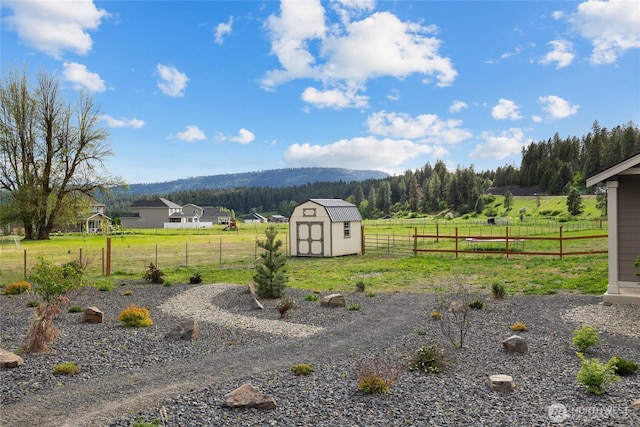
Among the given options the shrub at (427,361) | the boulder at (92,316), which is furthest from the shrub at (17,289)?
the shrub at (427,361)

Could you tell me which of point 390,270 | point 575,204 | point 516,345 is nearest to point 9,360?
point 516,345

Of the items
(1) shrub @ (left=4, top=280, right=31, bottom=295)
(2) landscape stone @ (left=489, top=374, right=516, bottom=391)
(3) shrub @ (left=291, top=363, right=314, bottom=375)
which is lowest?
(1) shrub @ (left=4, top=280, right=31, bottom=295)

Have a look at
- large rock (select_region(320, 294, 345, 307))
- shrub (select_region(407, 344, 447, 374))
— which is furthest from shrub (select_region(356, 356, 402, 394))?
large rock (select_region(320, 294, 345, 307))

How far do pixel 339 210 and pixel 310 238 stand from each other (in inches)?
103

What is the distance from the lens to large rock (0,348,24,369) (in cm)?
781

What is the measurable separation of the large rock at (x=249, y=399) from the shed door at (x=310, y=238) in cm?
2331

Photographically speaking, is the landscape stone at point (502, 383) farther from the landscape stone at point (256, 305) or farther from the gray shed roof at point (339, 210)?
the gray shed roof at point (339, 210)

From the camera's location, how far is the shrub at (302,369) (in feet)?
24.3

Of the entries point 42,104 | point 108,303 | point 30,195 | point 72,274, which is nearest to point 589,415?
point 72,274

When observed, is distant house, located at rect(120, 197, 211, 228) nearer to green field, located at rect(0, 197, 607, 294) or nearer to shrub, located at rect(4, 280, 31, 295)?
green field, located at rect(0, 197, 607, 294)

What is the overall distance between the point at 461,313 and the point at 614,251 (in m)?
4.97

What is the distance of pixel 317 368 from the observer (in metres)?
7.75

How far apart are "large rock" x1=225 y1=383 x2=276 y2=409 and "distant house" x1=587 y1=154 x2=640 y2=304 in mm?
10686

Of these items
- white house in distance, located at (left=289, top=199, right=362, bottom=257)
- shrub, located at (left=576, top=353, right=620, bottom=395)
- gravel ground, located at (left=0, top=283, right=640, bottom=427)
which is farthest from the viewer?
white house in distance, located at (left=289, top=199, right=362, bottom=257)
